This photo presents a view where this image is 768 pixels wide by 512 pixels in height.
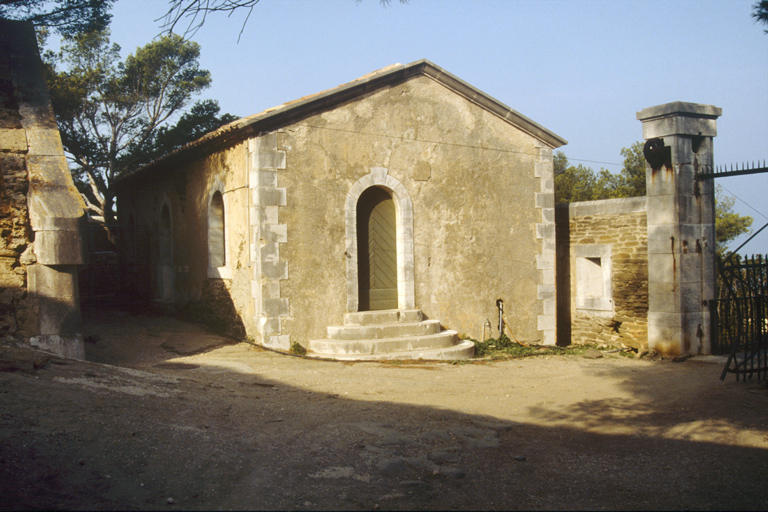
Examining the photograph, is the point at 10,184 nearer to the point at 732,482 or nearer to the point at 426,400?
the point at 426,400

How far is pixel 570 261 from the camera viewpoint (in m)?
12.1

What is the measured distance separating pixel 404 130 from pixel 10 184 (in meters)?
6.12

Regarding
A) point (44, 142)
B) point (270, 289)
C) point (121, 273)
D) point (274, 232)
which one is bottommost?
point (270, 289)

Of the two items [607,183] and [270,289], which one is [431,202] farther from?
[607,183]

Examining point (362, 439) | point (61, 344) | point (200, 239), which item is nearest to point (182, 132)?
point (200, 239)

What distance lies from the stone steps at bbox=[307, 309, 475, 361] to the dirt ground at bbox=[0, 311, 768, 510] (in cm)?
112

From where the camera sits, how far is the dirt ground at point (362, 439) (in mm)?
3883

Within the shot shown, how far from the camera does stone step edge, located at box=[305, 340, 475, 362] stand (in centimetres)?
921

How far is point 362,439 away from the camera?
509 cm


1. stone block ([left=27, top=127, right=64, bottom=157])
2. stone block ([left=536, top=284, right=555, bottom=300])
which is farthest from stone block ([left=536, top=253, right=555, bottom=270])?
stone block ([left=27, top=127, right=64, bottom=157])

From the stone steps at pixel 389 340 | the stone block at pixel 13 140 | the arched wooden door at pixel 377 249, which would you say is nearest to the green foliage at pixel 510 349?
the stone steps at pixel 389 340

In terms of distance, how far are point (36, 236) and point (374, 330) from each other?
4957 mm

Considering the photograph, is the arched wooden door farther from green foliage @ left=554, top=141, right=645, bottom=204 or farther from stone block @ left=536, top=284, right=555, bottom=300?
green foliage @ left=554, top=141, right=645, bottom=204

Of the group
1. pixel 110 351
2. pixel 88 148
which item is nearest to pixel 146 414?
pixel 110 351
